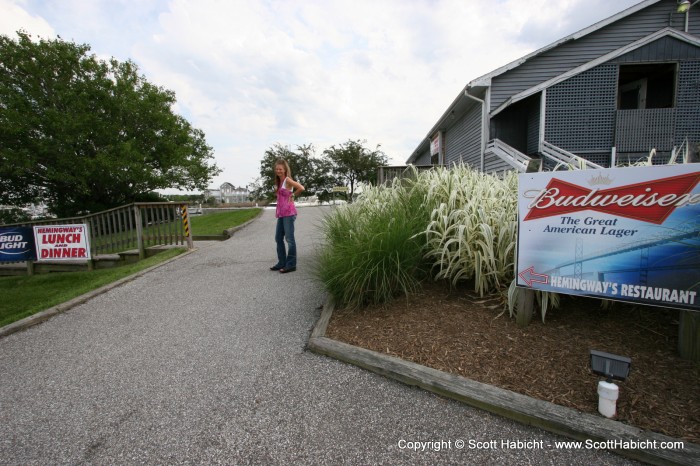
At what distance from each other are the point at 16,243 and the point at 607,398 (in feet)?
36.0

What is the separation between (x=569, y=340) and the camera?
2.29 meters

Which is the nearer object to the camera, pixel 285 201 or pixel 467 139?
pixel 285 201

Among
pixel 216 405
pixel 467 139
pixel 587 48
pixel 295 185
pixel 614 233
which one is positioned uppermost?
pixel 587 48

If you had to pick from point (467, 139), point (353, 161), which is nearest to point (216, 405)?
point (467, 139)

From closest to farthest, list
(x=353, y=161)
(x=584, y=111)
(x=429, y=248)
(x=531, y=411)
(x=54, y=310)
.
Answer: (x=531, y=411) → (x=429, y=248) → (x=54, y=310) → (x=584, y=111) → (x=353, y=161)

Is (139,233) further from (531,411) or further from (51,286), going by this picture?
(531,411)

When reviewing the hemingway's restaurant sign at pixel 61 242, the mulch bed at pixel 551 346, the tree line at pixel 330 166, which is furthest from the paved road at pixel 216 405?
the tree line at pixel 330 166

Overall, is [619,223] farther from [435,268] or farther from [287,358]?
[287,358]

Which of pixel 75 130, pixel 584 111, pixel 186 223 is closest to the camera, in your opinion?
pixel 186 223

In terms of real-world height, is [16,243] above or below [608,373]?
above

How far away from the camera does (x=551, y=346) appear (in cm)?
224

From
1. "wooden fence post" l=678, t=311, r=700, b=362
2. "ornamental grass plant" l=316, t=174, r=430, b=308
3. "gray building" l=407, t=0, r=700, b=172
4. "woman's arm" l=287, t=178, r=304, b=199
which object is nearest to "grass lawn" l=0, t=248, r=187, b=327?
"woman's arm" l=287, t=178, r=304, b=199

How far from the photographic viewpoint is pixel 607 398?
1.64m

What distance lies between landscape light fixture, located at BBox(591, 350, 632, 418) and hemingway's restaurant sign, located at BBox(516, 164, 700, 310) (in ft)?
2.20
